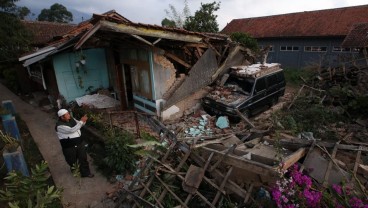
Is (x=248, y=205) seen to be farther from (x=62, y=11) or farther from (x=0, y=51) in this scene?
(x=62, y=11)

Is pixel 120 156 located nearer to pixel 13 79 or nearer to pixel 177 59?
pixel 177 59

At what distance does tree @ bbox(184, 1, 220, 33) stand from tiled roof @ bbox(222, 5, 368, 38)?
23.4ft

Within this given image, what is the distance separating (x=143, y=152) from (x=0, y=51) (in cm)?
1898

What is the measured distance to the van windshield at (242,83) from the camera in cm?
955

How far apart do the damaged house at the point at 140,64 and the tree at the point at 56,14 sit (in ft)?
170

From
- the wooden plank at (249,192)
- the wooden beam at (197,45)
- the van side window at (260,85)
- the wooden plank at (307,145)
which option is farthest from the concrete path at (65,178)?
the van side window at (260,85)

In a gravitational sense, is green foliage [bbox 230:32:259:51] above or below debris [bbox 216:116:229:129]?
above

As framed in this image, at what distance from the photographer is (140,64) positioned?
9383mm

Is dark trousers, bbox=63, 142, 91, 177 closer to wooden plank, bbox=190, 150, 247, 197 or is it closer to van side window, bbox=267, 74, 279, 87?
wooden plank, bbox=190, 150, 247, 197

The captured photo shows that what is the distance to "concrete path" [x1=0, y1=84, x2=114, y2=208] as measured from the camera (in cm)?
534

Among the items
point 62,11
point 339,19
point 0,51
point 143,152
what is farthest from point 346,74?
point 62,11

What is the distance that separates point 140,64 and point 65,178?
4970mm

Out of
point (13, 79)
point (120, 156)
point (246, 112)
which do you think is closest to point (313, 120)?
point (246, 112)

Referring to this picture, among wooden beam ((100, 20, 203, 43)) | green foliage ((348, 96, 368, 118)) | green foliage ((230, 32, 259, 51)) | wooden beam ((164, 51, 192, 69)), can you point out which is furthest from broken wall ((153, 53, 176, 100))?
green foliage ((230, 32, 259, 51))
